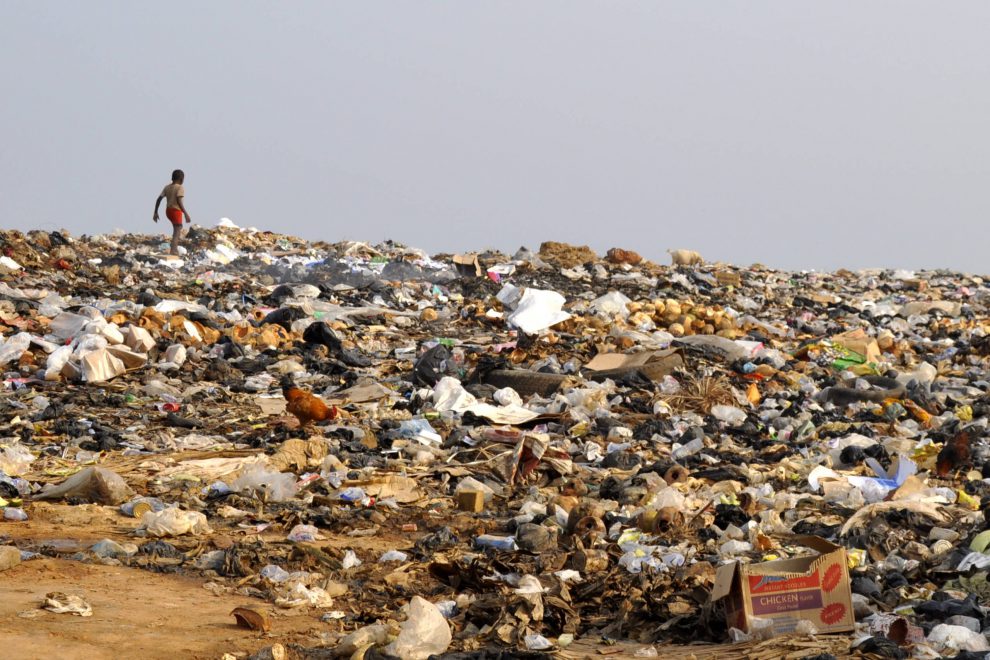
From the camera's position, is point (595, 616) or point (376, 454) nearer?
point (595, 616)

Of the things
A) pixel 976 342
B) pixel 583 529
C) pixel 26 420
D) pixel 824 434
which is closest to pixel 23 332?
pixel 26 420

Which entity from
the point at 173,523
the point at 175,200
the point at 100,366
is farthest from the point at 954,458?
the point at 175,200

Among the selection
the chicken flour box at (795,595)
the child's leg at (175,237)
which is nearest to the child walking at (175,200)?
the child's leg at (175,237)

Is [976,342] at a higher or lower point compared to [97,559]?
higher

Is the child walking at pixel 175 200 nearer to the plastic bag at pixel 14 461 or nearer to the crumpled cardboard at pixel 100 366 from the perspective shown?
the crumpled cardboard at pixel 100 366

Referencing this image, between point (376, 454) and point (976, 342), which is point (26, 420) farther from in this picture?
point (976, 342)

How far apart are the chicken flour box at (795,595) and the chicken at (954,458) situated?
310 cm

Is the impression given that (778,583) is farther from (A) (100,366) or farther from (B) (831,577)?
(A) (100,366)

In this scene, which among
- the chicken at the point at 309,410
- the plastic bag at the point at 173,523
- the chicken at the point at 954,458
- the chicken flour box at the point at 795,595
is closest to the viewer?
the chicken flour box at the point at 795,595

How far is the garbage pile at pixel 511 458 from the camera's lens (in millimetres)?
3934

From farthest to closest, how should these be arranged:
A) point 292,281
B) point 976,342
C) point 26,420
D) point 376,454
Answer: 1. point 292,281
2. point 976,342
3. point 26,420
4. point 376,454

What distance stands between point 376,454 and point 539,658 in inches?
133

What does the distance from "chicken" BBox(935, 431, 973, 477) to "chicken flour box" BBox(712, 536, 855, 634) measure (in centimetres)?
310

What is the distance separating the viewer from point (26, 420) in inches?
286
